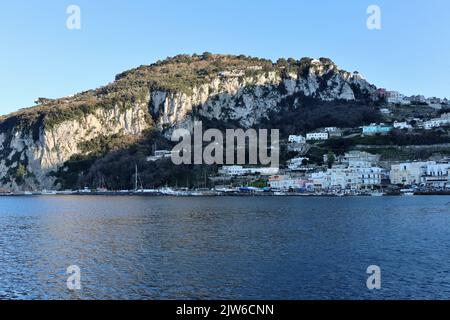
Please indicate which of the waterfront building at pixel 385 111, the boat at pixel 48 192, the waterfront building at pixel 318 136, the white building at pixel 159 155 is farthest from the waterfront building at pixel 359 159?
the boat at pixel 48 192

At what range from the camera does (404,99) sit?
160 meters

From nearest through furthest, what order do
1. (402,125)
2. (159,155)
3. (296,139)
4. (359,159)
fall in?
(359,159), (402,125), (296,139), (159,155)

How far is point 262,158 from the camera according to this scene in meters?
114

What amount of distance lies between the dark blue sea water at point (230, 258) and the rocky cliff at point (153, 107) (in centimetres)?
9954

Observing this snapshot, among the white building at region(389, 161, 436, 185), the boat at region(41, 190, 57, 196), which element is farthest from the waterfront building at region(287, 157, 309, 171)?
the boat at region(41, 190, 57, 196)

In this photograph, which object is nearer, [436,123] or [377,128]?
[436,123]

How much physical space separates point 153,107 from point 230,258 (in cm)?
13356

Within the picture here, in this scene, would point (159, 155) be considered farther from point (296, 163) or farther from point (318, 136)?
point (318, 136)

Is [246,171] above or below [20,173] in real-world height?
above

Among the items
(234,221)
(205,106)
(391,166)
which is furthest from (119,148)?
(234,221)

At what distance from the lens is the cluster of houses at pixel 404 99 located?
6161 inches

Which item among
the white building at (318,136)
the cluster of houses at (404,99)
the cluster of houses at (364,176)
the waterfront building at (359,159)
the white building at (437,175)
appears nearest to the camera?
the white building at (437,175)

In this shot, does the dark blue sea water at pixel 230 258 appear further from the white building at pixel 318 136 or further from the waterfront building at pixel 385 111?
the waterfront building at pixel 385 111

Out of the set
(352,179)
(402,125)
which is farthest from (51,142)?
(402,125)
